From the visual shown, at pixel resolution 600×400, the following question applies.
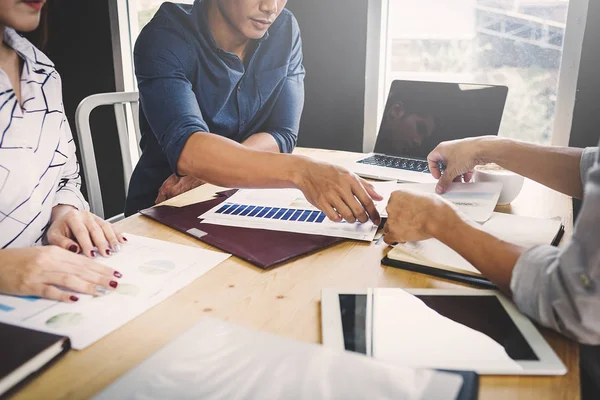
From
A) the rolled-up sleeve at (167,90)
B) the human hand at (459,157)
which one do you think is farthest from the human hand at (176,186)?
the human hand at (459,157)

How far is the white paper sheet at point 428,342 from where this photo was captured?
1.79 feet

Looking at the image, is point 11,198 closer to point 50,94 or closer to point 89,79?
point 50,94

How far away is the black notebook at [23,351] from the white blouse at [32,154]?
487mm

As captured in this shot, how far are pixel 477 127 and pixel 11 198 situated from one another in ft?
4.22

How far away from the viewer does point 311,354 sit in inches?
20.4

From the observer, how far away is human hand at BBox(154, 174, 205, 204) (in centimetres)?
137

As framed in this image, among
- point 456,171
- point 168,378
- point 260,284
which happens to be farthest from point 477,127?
point 168,378

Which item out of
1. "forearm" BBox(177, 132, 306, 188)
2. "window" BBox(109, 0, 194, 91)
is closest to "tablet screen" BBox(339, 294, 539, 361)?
"forearm" BBox(177, 132, 306, 188)

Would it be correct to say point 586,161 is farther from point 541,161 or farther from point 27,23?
point 27,23

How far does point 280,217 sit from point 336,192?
0.51ft

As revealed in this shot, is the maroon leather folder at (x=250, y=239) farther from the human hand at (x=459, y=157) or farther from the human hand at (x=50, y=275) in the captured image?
the human hand at (x=459, y=157)

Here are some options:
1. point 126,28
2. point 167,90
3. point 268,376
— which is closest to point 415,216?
point 268,376

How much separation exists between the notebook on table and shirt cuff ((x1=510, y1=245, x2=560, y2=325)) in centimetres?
6

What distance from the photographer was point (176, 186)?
1.37 metres
